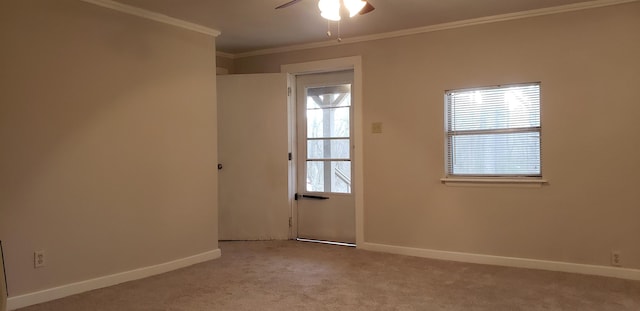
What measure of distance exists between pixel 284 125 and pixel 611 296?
3.34 meters

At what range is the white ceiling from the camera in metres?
3.54

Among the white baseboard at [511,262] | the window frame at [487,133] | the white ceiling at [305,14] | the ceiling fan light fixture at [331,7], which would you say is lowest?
the white baseboard at [511,262]

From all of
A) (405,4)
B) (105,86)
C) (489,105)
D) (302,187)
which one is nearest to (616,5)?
(489,105)

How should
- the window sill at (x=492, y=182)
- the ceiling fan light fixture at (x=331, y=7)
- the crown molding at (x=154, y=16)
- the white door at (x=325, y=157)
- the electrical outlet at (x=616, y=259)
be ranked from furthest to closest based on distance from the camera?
the white door at (x=325, y=157), the window sill at (x=492, y=182), the electrical outlet at (x=616, y=259), the crown molding at (x=154, y=16), the ceiling fan light fixture at (x=331, y=7)

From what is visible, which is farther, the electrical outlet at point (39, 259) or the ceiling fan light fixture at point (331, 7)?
the electrical outlet at point (39, 259)

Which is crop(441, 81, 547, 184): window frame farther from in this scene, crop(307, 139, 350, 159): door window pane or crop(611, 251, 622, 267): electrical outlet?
crop(307, 139, 350, 159): door window pane

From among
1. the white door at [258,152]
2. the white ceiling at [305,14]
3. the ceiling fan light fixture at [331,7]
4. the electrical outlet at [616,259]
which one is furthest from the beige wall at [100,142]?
the electrical outlet at [616,259]

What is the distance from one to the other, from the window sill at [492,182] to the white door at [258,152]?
1821mm

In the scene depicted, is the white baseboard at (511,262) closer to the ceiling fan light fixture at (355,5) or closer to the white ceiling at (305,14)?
the white ceiling at (305,14)

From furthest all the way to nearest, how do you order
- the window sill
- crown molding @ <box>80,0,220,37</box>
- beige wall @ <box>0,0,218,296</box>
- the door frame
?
the door frame, the window sill, crown molding @ <box>80,0,220,37</box>, beige wall @ <box>0,0,218,296</box>

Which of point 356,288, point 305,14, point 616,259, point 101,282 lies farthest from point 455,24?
point 101,282

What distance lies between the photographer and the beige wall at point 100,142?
2.94 m

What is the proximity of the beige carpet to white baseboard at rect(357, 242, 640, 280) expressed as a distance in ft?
0.33

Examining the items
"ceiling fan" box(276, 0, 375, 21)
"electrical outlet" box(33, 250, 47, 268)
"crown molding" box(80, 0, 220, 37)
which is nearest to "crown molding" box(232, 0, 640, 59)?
"crown molding" box(80, 0, 220, 37)
